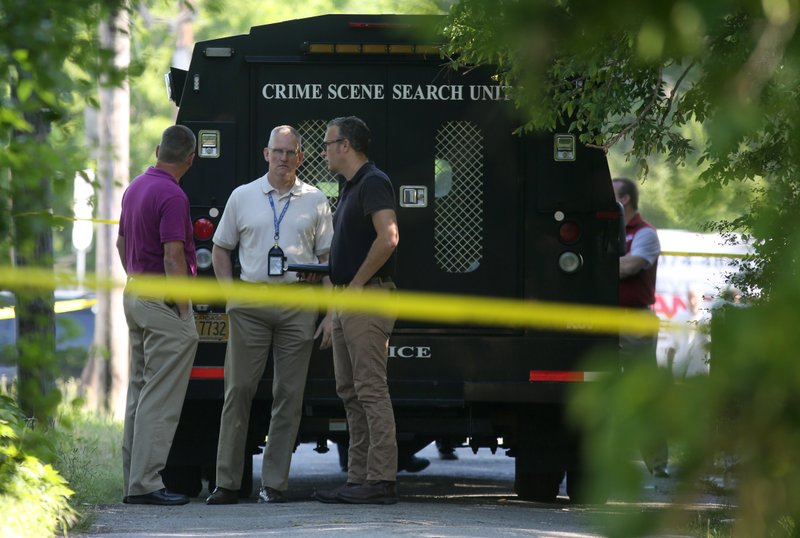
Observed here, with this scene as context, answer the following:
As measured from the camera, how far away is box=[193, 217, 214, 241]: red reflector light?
25.9 ft

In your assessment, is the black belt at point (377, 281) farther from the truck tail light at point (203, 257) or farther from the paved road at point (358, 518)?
the paved road at point (358, 518)

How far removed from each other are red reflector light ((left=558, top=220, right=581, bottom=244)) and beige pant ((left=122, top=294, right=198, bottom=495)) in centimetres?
211

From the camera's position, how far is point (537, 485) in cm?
841

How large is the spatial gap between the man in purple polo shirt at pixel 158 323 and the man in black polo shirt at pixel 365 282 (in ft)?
2.61

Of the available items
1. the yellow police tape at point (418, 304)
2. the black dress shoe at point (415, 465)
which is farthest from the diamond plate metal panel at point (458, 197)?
the black dress shoe at point (415, 465)

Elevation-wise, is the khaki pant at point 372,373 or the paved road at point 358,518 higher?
the khaki pant at point 372,373

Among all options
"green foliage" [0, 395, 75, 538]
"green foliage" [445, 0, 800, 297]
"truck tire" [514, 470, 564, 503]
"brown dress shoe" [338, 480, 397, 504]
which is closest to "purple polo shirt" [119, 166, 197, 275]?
"brown dress shoe" [338, 480, 397, 504]

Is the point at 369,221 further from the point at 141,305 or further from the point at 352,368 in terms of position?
the point at 141,305

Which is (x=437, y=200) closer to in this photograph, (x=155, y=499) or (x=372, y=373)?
(x=372, y=373)

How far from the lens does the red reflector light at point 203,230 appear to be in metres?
7.90

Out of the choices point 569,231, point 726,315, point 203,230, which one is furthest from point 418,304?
point 726,315

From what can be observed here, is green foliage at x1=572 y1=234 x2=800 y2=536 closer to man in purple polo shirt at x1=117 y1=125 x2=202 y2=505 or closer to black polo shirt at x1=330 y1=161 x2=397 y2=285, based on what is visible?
black polo shirt at x1=330 y1=161 x2=397 y2=285

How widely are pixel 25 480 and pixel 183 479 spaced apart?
3.04m

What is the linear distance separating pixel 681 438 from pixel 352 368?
5.82 m
